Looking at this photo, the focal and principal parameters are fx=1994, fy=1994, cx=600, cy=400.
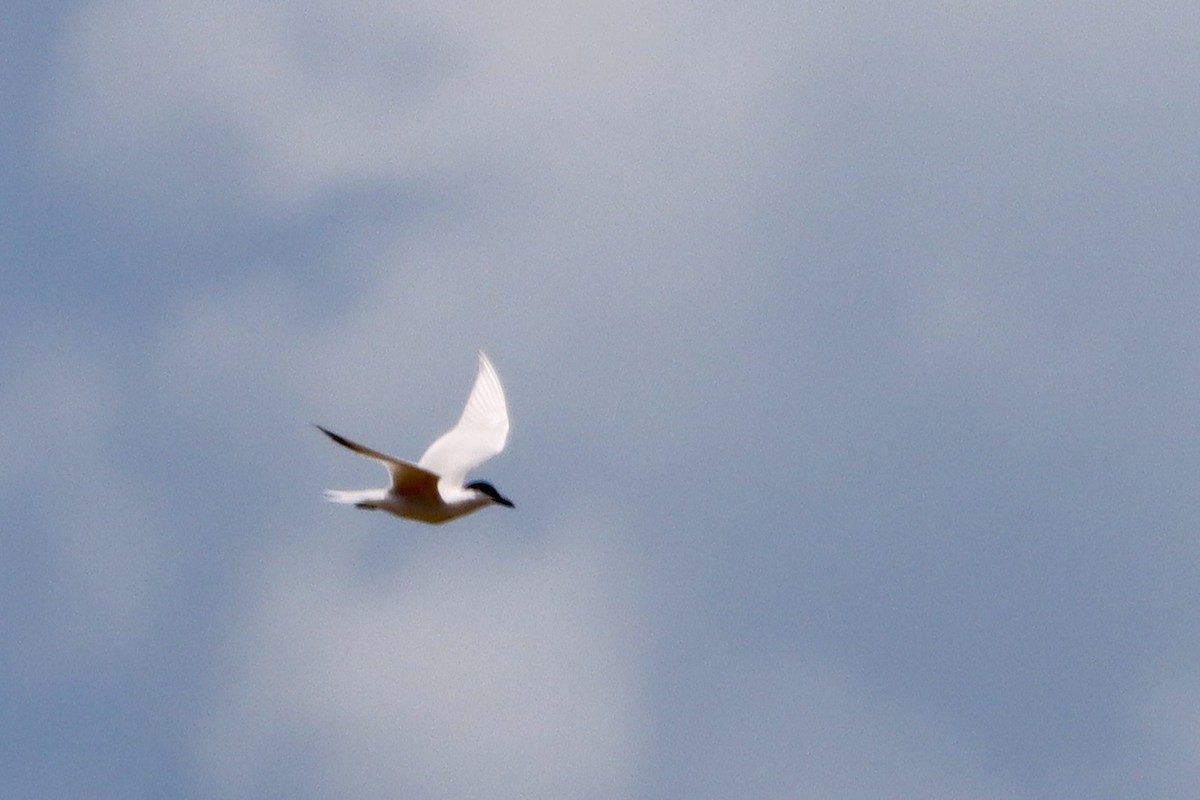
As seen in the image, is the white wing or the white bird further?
the white wing

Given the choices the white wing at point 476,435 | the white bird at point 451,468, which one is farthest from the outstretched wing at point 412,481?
the white wing at point 476,435

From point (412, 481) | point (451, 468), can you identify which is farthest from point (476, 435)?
point (412, 481)

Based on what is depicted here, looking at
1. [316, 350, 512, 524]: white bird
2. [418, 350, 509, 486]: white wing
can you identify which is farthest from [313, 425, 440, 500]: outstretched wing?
[418, 350, 509, 486]: white wing

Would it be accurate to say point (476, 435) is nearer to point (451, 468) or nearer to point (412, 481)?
point (451, 468)

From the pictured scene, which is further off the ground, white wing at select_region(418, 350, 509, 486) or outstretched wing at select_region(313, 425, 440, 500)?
white wing at select_region(418, 350, 509, 486)

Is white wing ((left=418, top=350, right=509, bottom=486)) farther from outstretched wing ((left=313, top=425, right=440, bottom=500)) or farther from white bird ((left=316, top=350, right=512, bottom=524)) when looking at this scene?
outstretched wing ((left=313, top=425, right=440, bottom=500))

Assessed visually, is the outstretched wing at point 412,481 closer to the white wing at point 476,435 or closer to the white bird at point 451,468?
the white bird at point 451,468

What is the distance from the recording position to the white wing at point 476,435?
29078 mm

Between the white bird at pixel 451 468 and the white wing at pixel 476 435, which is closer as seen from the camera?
the white bird at pixel 451 468

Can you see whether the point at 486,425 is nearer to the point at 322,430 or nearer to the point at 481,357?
the point at 481,357

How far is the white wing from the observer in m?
29.1

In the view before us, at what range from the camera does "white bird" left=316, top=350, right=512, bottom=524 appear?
25625 mm

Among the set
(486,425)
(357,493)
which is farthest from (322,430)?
(486,425)

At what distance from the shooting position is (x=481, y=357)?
31.3 metres
